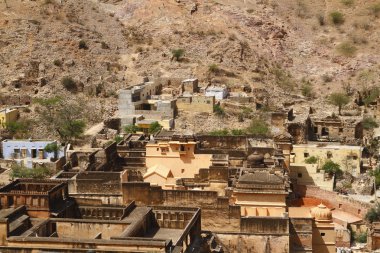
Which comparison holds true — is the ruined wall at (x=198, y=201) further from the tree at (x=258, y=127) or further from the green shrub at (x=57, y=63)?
the green shrub at (x=57, y=63)

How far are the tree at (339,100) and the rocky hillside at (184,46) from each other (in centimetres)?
107

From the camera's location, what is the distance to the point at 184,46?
218 ft

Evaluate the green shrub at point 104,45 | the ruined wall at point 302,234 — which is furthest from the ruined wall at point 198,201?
the green shrub at point 104,45

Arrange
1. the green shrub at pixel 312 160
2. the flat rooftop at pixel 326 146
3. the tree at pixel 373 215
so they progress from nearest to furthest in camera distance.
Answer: the tree at pixel 373 215 < the green shrub at pixel 312 160 < the flat rooftop at pixel 326 146

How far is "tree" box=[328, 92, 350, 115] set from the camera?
57.7 metres

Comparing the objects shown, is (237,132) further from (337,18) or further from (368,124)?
(337,18)

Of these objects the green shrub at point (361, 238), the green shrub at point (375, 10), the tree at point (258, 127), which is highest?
the green shrub at point (375, 10)

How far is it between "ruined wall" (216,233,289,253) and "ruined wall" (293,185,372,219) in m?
Answer: 9.72

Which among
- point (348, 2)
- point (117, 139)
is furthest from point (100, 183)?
point (348, 2)

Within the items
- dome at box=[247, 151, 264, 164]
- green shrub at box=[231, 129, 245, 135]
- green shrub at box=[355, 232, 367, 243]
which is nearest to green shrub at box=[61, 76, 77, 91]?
green shrub at box=[231, 129, 245, 135]

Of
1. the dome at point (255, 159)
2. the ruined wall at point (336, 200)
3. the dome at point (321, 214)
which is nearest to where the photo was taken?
the dome at point (321, 214)

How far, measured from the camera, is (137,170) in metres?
32.8

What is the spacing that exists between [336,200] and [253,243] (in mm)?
10768

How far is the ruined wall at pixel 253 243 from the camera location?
25.4 m
